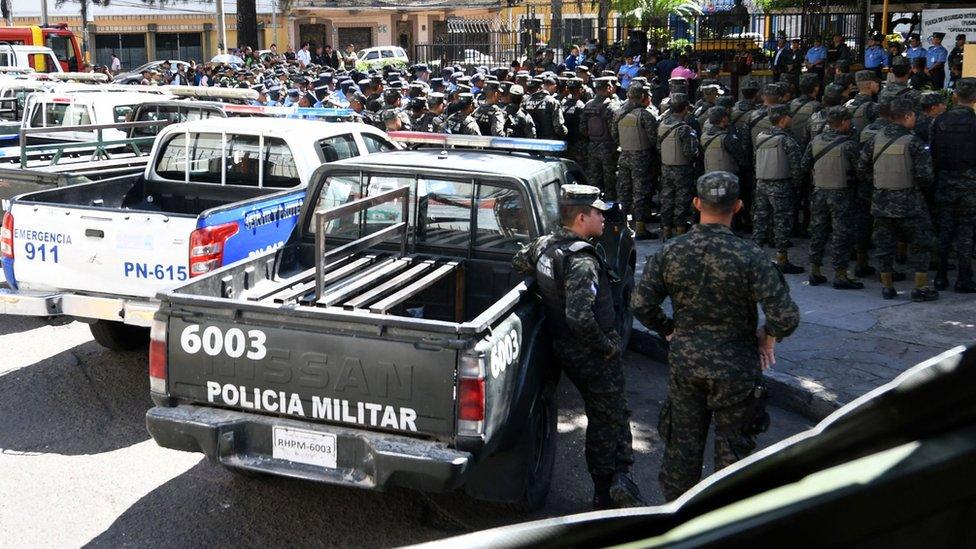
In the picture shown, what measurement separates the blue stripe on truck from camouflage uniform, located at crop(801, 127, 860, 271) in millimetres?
4755

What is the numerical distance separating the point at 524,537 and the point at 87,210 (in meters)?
6.66

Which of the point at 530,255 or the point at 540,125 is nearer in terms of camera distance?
the point at 530,255

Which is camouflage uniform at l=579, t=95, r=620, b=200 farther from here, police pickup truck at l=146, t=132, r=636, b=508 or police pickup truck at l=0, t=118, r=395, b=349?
police pickup truck at l=146, t=132, r=636, b=508

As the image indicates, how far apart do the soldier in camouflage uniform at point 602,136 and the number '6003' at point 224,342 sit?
8.54 meters

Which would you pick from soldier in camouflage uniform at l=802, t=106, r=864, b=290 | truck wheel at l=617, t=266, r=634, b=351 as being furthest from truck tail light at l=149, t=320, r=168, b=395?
soldier in camouflage uniform at l=802, t=106, r=864, b=290

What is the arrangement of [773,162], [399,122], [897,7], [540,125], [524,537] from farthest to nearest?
[897,7] < [540,125] < [399,122] < [773,162] < [524,537]

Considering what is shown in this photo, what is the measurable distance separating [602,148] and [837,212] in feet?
14.2

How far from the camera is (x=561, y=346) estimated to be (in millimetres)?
5484

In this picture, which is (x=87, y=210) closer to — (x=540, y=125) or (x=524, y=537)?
(x=524, y=537)

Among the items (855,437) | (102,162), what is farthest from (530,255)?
(102,162)

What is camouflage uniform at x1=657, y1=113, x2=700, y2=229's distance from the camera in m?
11.4

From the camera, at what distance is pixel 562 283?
537 cm

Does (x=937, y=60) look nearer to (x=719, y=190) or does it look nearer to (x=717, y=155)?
(x=717, y=155)

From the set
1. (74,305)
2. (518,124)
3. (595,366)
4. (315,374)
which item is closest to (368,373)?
(315,374)
